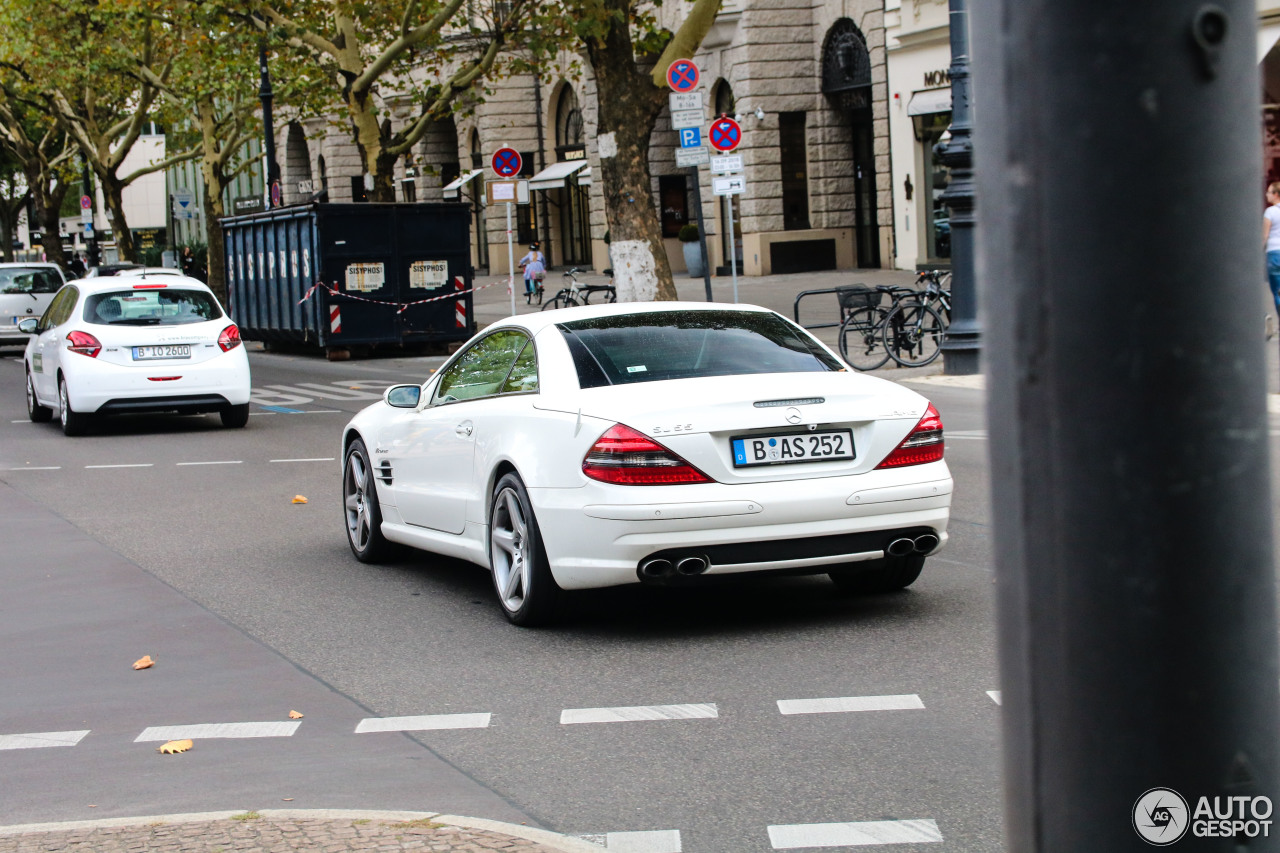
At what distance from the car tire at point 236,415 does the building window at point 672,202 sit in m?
29.8

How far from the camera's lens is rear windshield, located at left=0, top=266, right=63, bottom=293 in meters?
32.8

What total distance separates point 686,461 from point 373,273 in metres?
21.5

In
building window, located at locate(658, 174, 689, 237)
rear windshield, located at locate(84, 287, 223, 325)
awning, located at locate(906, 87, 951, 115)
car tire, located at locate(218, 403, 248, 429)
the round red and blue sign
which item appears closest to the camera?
rear windshield, located at locate(84, 287, 223, 325)

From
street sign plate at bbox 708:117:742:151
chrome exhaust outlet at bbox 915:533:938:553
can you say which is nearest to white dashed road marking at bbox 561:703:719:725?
chrome exhaust outlet at bbox 915:533:938:553

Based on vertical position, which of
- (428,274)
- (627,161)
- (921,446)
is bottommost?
(921,446)

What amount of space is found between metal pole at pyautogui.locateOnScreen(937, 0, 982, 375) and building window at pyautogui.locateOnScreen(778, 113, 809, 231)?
21691mm

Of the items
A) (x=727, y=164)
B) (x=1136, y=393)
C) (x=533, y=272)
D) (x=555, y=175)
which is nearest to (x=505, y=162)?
(x=727, y=164)

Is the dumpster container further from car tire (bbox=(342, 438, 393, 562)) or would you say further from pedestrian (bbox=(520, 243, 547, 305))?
car tire (bbox=(342, 438, 393, 562))

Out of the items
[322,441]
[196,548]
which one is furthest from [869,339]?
[196,548]

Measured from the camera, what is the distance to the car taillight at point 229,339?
17.2 m

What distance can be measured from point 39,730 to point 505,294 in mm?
41344

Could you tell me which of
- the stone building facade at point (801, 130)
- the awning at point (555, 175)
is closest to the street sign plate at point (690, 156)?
the stone building facade at point (801, 130)

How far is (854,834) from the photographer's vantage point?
421 centimetres

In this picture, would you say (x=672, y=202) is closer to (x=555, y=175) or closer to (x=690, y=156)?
(x=555, y=175)
